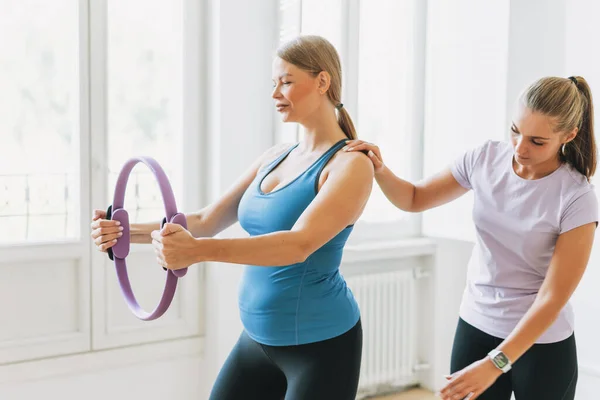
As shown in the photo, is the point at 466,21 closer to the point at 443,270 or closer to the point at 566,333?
the point at 443,270

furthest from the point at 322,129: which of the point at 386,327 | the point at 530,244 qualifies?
the point at 386,327

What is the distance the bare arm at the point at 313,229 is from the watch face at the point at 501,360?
1.45ft

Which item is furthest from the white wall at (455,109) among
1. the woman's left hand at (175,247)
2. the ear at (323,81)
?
the woman's left hand at (175,247)

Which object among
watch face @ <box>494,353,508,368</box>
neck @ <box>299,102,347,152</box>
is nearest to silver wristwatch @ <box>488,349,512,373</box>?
watch face @ <box>494,353,508,368</box>

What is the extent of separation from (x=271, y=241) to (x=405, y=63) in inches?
92.1

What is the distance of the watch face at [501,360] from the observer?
149 centimetres

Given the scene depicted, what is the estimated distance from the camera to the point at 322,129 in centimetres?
164

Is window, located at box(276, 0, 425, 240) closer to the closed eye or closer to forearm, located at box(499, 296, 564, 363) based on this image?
the closed eye

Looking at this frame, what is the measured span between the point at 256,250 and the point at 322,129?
0.45 meters

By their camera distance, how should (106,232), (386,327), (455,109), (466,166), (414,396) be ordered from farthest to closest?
(414,396)
(386,327)
(455,109)
(466,166)
(106,232)

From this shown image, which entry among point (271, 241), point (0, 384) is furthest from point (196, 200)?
point (271, 241)

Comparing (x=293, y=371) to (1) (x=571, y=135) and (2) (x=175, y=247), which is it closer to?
(2) (x=175, y=247)

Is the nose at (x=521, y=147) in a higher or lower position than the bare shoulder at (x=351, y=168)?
higher

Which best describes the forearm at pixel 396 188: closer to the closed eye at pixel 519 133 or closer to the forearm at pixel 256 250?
the closed eye at pixel 519 133
